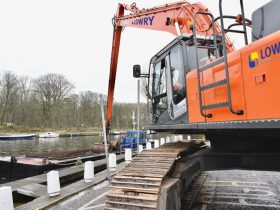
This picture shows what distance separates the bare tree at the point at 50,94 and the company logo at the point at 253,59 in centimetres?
6386

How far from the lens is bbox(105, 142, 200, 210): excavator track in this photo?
3664mm

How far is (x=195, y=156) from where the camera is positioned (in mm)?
4852

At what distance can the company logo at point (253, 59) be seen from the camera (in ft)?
10.3

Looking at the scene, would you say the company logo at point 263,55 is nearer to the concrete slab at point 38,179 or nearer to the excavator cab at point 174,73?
the excavator cab at point 174,73

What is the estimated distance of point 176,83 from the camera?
198 inches

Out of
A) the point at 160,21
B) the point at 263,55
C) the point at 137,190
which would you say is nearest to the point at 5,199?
the point at 137,190

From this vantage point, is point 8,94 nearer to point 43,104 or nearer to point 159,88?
point 43,104

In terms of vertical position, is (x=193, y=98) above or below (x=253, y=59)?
below

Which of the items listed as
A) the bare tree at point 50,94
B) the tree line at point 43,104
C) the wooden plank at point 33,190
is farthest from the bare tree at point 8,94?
the wooden plank at point 33,190

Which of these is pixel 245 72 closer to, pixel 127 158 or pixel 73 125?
pixel 127 158

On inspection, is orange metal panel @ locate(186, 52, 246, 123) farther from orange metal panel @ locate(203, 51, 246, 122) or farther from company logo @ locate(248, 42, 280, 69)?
company logo @ locate(248, 42, 280, 69)

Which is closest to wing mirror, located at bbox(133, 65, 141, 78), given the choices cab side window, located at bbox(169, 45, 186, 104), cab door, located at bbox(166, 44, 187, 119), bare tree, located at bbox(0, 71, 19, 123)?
cab door, located at bbox(166, 44, 187, 119)

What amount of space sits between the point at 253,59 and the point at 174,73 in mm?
2053

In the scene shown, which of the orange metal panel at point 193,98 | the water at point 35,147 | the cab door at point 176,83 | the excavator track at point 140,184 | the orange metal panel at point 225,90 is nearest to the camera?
the orange metal panel at point 225,90
